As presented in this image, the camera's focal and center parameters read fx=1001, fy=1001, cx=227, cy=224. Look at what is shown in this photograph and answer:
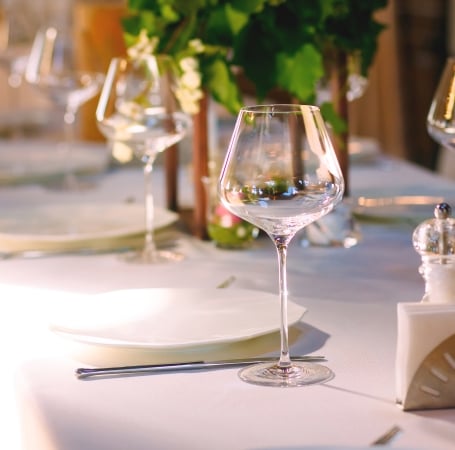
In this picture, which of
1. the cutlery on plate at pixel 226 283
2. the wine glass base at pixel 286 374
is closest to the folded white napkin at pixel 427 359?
the wine glass base at pixel 286 374

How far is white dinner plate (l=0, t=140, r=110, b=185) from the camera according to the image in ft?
8.75

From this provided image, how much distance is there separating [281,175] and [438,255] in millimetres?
219

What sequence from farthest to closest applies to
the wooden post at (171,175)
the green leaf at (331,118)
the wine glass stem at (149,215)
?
the wooden post at (171,175) < the green leaf at (331,118) < the wine glass stem at (149,215)

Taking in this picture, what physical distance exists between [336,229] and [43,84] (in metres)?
1.19

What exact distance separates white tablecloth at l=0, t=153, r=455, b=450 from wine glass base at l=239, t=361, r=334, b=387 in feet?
0.04

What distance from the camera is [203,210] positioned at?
1771mm

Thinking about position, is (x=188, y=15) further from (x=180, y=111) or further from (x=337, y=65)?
(x=337, y=65)

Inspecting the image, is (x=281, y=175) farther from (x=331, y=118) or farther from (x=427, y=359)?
(x=331, y=118)

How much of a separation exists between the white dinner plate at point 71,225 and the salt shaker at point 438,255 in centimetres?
76

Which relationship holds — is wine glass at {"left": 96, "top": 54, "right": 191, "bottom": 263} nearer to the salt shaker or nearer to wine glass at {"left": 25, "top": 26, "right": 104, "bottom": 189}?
the salt shaker

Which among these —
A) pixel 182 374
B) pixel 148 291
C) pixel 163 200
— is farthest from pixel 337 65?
pixel 182 374

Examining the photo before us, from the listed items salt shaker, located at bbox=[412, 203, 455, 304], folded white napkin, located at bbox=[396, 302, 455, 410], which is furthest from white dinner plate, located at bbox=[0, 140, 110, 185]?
Result: folded white napkin, located at bbox=[396, 302, 455, 410]

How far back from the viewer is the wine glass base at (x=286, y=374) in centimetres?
92

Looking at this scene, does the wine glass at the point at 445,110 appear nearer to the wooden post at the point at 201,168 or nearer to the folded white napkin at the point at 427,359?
the wooden post at the point at 201,168
